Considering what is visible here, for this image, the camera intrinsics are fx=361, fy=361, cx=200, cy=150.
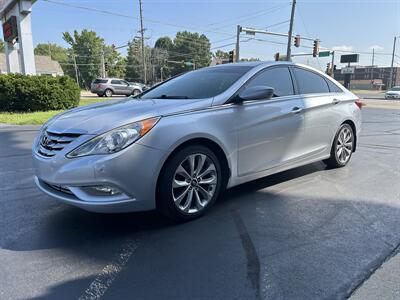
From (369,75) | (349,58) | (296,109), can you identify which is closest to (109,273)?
(296,109)

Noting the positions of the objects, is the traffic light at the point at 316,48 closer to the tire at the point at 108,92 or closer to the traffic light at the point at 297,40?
the traffic light at the point at 297,40

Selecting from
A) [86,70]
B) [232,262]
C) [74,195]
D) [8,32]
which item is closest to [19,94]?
[8,32]

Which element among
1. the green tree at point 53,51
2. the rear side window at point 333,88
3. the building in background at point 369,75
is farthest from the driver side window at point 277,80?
the building in background at point 369,75

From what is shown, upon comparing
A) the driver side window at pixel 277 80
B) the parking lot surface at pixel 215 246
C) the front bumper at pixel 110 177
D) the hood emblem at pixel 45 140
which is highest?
the driver side window at pixel 277 80

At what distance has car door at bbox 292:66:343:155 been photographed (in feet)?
15.6

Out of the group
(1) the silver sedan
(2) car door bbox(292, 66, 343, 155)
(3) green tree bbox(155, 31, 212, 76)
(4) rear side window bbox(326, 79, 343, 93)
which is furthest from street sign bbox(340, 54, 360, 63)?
(1) the silver sedan

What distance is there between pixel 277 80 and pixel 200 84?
3.24 feet

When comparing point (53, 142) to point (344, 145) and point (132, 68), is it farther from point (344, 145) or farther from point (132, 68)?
point (132, 68)

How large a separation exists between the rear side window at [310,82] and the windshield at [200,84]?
3.00 ft

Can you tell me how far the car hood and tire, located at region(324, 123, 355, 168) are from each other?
2.65 metres

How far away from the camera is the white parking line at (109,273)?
2434 millimetres

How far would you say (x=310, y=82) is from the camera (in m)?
5.01

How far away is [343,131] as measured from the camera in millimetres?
5512

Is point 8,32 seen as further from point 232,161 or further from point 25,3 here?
point 232,161
